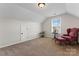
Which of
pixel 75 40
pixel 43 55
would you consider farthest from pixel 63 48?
pixel 43 55

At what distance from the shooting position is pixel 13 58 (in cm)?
157

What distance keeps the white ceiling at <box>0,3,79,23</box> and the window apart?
0.09m

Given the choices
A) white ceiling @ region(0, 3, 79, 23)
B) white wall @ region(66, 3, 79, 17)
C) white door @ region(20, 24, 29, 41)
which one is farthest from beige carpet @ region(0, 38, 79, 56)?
white wall @ region(66, 3, 79, 17)

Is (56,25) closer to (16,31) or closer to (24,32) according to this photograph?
(24,32)

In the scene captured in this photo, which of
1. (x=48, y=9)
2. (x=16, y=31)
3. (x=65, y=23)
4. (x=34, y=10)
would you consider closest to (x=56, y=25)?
(x=65, y=23)

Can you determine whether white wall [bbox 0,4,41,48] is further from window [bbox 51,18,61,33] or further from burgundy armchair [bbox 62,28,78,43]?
burgundy armchair [bbox 62,28,78,43]

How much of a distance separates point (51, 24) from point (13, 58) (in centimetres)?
78

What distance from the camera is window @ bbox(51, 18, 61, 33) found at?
1.55 m

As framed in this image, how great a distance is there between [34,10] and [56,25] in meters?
0.40

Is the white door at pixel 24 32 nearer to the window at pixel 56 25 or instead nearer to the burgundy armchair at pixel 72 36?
the window at pixel 56 25

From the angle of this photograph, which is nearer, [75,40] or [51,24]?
[75,40]

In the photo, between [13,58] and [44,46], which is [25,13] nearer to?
[44,46]

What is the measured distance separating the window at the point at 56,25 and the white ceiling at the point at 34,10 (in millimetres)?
91

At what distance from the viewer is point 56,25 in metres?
1.57
